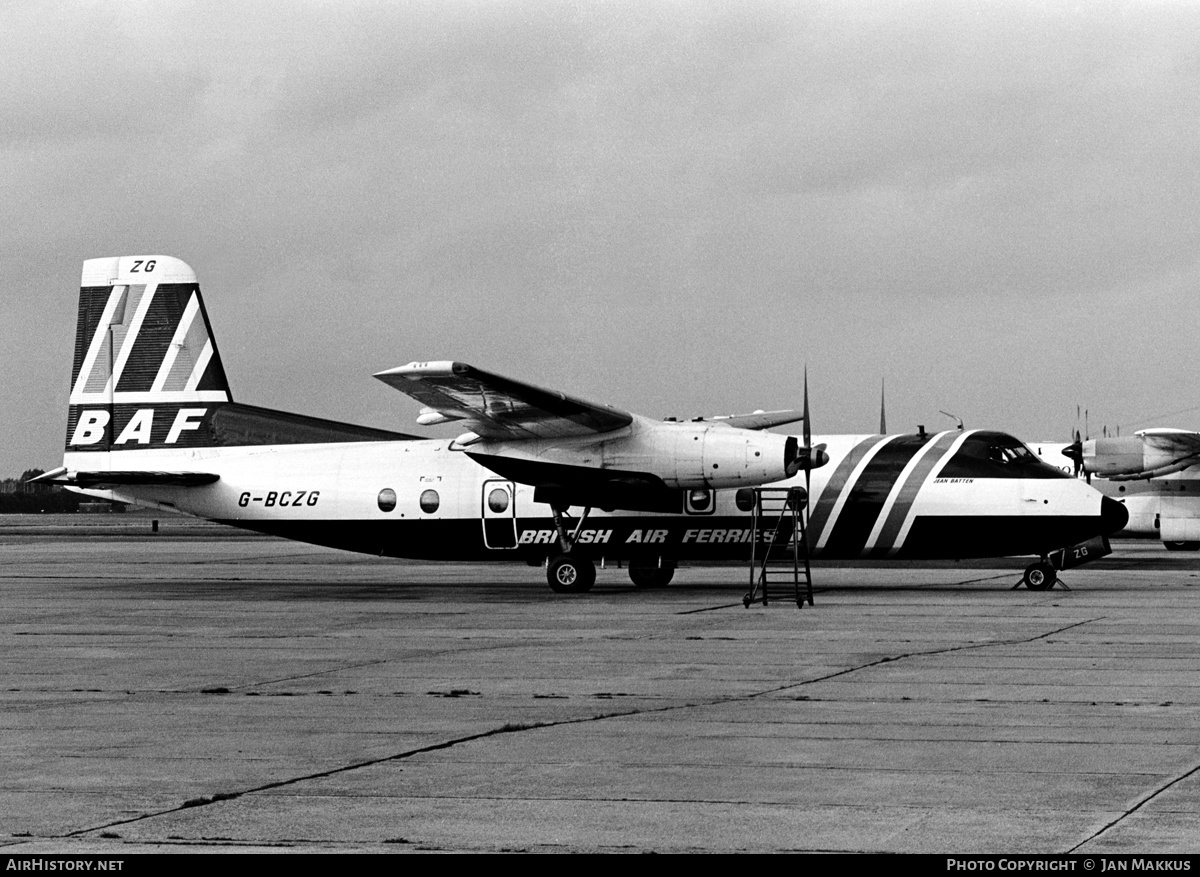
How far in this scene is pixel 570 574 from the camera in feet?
95.4

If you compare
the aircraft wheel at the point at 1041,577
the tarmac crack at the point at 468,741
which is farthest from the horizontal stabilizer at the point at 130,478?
the tarmac crack at the point at 468,741

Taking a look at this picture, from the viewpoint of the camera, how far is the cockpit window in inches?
1123

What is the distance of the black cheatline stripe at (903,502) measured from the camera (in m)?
28.3

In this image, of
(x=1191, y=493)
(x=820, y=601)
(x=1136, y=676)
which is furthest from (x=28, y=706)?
(x=1191, y=493)

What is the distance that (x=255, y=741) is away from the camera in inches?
455

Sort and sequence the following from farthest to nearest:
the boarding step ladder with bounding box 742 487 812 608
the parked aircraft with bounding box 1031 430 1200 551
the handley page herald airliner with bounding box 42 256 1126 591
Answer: the parked aircraft with bounding box 1031 430 1200 551
the handley page herald airliner with bounding box 42 256 1126 591
the boarding step ladder with bounding box 742 487 812 608

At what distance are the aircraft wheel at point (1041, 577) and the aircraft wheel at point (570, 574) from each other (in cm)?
822

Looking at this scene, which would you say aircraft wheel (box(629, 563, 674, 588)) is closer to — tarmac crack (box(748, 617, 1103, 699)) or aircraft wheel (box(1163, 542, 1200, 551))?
tarmac crack (box(748, 617, 1103, 699))

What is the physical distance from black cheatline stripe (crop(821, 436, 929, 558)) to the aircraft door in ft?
19.6

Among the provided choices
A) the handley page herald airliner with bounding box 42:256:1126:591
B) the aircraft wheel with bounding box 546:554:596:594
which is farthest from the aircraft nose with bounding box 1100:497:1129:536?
the aircraft wheel with bounding box 546:554:596:594

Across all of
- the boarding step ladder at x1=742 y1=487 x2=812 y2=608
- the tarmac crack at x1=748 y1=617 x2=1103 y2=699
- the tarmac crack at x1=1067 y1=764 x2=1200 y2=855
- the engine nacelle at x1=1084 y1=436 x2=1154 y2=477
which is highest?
the engine nacelle at x1=1084 y1=436 x2=1154 y2=477

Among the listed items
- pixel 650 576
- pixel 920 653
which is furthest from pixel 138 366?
pixel 920 653

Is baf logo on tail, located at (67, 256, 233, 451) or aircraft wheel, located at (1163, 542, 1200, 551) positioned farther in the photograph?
aircraft wheel, located at (1163, 542, 1200, 551)
